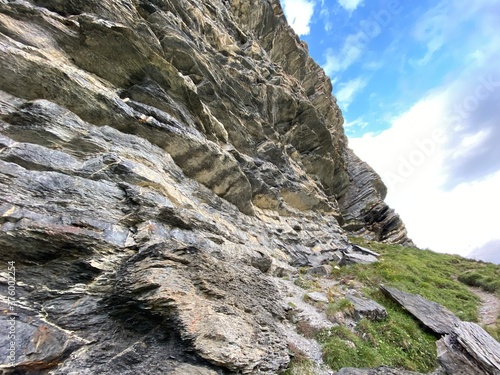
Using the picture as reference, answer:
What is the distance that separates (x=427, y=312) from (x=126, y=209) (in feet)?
51.3

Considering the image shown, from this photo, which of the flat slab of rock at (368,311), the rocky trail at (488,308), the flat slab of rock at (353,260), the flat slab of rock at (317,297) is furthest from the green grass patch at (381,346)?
the flat slab of rock at (353,260)

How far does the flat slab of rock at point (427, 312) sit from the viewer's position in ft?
36.7

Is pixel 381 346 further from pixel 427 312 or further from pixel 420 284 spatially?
pixel 420 284

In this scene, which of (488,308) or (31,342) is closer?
(31,342)

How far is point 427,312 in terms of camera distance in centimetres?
1243

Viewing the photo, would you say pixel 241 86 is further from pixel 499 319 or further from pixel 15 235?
pixel 499 319

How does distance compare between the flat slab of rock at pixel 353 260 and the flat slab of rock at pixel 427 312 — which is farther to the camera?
the flat slab of rock at pixel 353 260

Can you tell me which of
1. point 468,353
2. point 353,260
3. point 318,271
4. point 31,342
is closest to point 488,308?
point 353,260

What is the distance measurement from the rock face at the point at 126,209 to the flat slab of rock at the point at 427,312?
7.01 metres

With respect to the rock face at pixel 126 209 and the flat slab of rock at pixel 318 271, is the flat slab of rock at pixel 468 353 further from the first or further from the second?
the flat slab of rock at pixel 318 271

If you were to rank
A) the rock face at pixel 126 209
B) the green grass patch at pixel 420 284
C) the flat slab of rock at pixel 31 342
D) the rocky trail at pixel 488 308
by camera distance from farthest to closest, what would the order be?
the green grass patch at pixel 420 284 < the rocky trail at pixel 488 308 < the rock face at pixel 126 209 < the flat slab of rock at pixel 31 342

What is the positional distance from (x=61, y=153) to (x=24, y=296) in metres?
5.72

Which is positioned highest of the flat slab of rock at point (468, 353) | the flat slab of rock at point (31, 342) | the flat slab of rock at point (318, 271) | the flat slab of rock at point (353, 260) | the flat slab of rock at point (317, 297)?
the flat slab of rock at point (353, 260)

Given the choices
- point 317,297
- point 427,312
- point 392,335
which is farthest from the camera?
point 317,297
